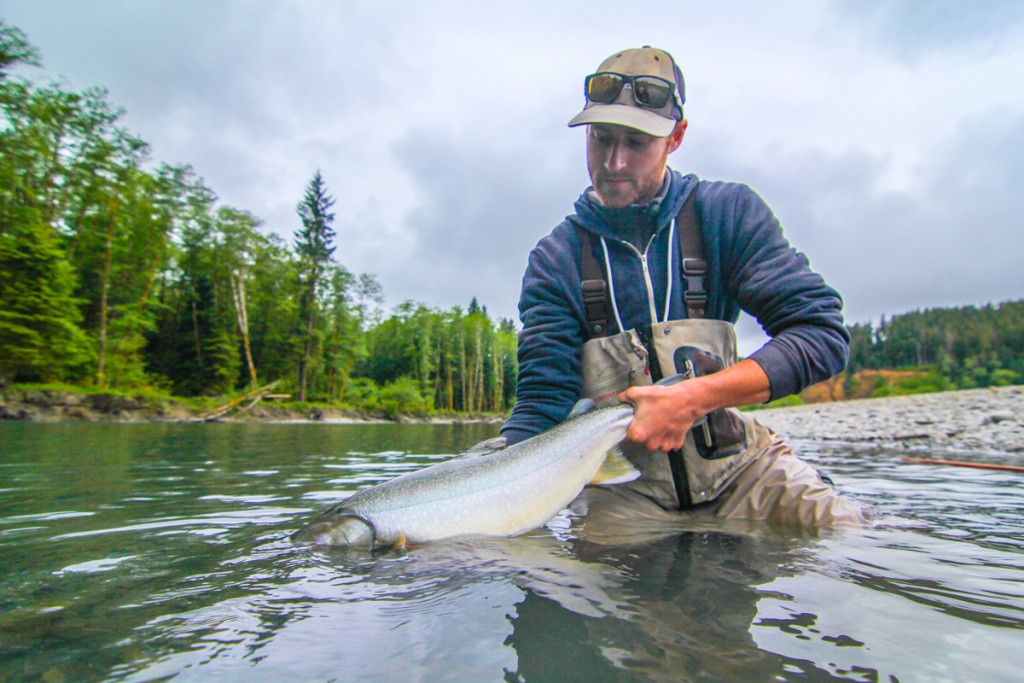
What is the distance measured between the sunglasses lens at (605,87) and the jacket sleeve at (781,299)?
0.88 meters

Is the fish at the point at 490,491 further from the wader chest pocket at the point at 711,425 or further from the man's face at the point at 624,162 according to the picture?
the man's face at the point at 624,162

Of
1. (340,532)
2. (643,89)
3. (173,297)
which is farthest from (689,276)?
(173,297)

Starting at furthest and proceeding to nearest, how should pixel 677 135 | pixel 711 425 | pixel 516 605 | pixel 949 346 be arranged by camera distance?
pixel 949 346 → pixel 677 135 → pixel 711 425 → pixel 516 605

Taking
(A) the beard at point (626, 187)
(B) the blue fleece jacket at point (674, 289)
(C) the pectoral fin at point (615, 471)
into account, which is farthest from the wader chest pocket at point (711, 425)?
(A) the beard at point (626, 187)

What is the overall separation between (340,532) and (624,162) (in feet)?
7.75

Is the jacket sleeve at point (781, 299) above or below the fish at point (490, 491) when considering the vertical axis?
above

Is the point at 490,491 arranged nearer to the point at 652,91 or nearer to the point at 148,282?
the point at 652,91

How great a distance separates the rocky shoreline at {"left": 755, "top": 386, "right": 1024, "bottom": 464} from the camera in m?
11.6

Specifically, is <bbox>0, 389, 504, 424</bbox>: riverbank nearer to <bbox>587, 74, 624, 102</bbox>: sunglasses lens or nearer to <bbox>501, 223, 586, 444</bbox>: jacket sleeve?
<bbox>501, 223, 586, 444</bbox>: jacket sleeve

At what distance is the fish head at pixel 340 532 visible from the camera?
2555 millimetres

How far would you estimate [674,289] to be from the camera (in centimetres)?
301

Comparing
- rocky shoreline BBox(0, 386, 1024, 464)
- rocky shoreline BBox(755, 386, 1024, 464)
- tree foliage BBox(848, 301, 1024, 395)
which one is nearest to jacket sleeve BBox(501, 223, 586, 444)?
rocky shoreline BBox(755, 386, 1024, 464)

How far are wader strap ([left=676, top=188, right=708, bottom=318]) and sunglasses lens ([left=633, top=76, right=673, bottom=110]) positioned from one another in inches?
21.3

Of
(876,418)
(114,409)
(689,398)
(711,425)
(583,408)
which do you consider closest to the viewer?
(689,398)
